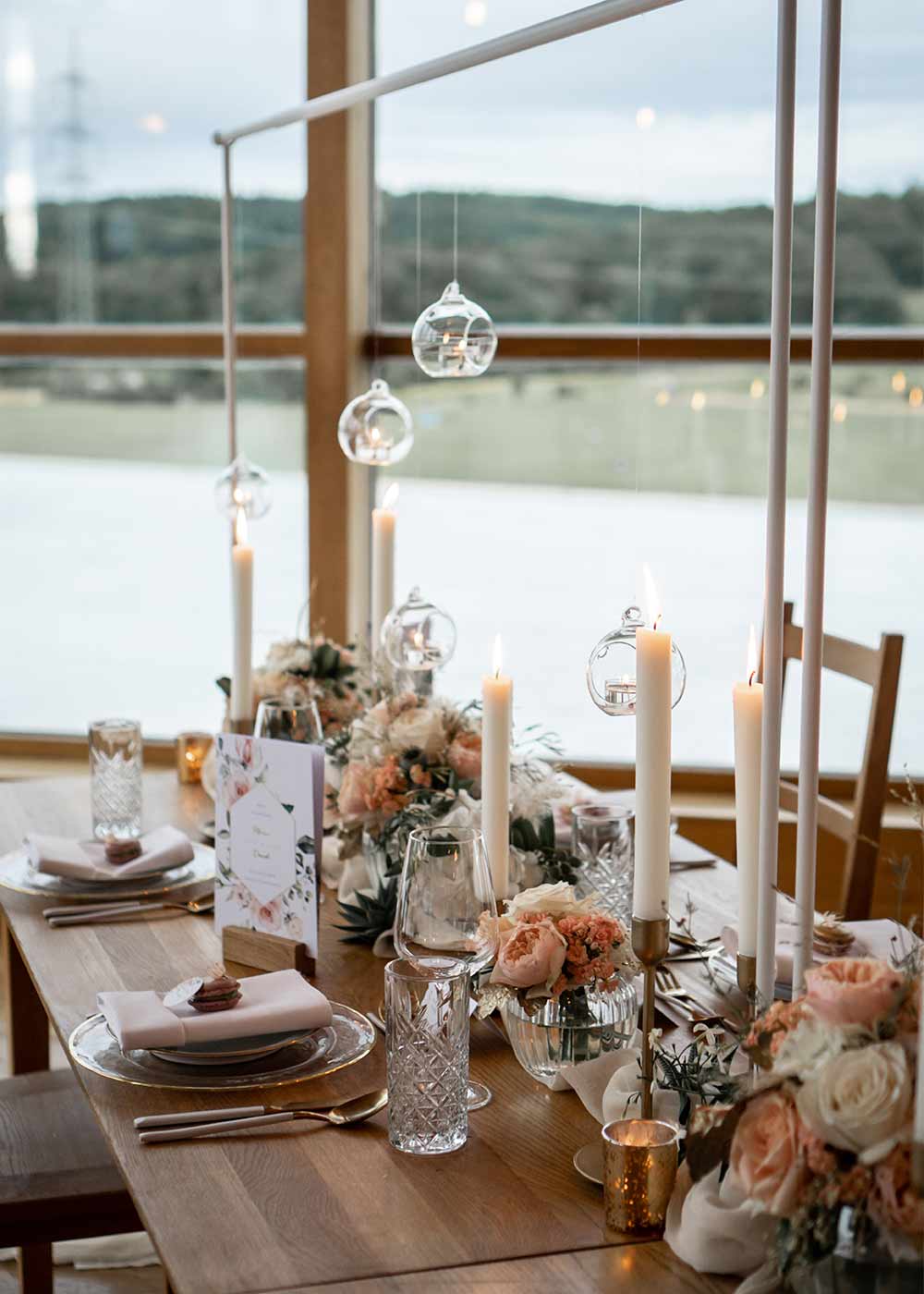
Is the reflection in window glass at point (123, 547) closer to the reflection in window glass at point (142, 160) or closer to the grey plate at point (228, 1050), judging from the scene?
the reflection in window glass at point (142, 160)

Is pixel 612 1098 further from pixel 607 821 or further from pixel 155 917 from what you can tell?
pixel 155 917

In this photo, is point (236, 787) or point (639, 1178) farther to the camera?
point (236, 787)

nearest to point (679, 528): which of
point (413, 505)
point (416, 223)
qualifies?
point (413, 505)

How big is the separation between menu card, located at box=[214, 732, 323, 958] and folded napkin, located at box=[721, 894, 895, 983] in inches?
17.7

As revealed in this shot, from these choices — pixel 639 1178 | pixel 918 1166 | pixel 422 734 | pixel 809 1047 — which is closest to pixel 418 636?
pixel 422 734

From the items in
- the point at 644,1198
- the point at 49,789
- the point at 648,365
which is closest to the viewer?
the point at 644,1198

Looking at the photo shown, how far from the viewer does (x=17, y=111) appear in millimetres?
3678

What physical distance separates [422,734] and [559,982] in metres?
0.58

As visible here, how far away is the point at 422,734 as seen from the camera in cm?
188

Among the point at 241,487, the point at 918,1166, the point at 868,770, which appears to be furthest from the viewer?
the point at 241,487

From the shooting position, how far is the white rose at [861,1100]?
0.90 meters

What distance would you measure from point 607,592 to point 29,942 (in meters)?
2.01

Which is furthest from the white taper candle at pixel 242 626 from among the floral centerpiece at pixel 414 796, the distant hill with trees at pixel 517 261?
the distant hill with trees at pixel 517 261

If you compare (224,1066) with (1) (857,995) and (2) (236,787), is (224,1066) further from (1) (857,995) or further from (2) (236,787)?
(1) (857,995)
